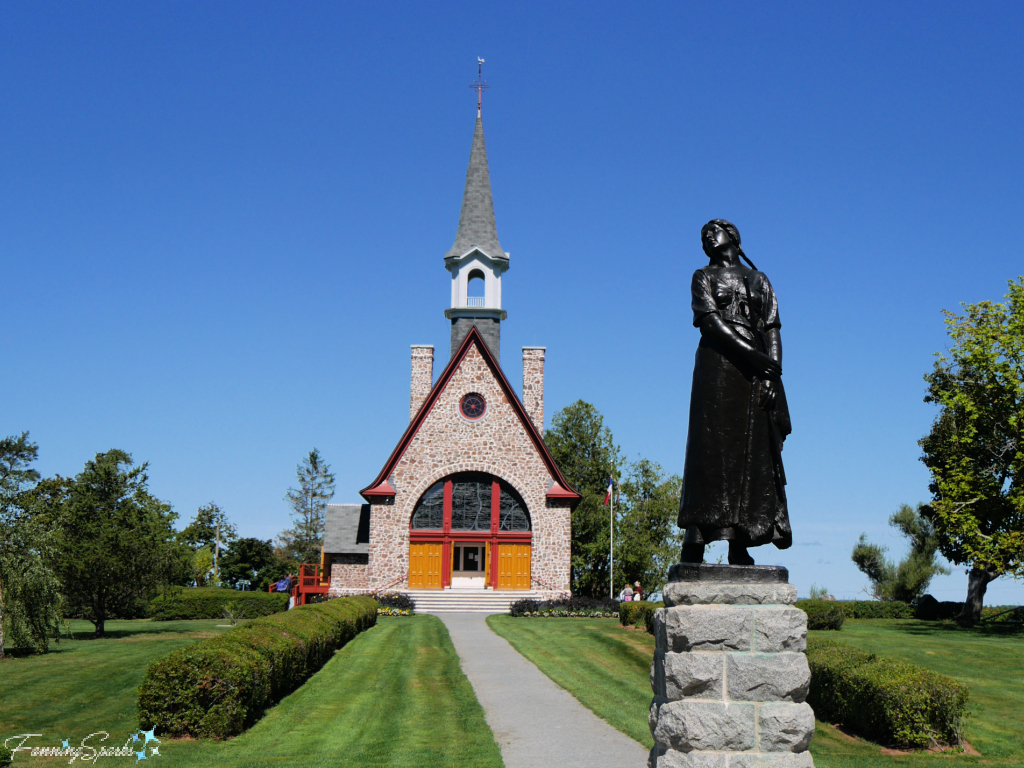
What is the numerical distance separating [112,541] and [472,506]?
17.3m

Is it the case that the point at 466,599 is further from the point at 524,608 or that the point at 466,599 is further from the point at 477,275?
the point at 477,275

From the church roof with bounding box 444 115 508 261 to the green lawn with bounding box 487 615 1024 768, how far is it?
782 inches

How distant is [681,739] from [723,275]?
3983mm

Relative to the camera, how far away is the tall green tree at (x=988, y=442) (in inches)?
1174

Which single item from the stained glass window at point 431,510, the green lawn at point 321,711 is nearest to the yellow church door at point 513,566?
the stained glass window at point 431,510

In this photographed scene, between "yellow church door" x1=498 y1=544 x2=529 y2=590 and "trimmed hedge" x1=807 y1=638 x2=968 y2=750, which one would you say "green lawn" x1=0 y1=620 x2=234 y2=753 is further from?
"yellow church door" x1=498 y1=544 x2=529 y2=590

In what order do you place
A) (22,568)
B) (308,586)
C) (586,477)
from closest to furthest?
(22,568) < (308,586) < (586,477)

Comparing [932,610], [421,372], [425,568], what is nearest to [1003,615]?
[932,610]

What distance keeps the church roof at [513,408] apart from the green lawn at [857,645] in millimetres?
8796

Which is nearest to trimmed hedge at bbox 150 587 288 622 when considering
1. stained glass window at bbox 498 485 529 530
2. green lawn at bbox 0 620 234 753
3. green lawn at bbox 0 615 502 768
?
stained glass window at bbox 498 485 529 530

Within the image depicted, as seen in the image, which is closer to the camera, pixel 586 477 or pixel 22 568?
pixel 22 568

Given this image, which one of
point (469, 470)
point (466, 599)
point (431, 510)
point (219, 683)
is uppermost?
point (469, 470)

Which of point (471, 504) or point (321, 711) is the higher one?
point (471, 504)

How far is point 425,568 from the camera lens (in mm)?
39000
